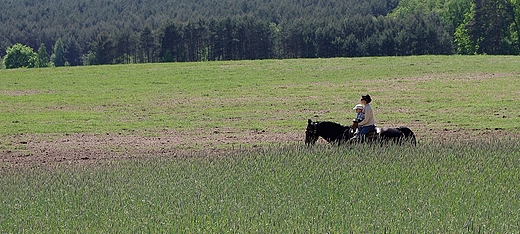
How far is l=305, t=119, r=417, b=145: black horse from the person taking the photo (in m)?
17.8

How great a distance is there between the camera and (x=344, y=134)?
1802cm

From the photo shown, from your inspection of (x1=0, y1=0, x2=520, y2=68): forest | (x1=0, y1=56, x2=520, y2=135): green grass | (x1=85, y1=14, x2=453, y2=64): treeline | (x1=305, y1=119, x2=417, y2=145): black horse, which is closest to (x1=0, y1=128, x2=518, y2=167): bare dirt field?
(x1=0, y1=56, x2=520, y2=135): green grass

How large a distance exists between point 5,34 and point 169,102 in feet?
568

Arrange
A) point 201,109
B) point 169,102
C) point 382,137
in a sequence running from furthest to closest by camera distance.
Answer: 1. point 169,102
2. point 201,109
3. point 382,137

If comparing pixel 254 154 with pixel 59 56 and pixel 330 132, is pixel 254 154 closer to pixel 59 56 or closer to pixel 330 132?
pixel 330 132

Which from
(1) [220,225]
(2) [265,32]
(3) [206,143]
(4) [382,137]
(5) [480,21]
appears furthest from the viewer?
(2) [265,32]

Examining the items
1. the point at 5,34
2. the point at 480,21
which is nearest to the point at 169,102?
the point at 480,21

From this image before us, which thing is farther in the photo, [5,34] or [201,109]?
[5,34]

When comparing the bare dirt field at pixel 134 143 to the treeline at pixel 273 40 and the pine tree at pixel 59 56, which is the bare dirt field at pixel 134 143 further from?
the pine tree at pixel 59 56

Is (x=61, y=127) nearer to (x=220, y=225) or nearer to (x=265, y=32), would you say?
(x=220, y=225)

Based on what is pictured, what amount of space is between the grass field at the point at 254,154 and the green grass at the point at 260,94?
110 mm

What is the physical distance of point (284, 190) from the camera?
513 inches

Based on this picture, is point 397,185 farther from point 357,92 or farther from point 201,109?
point 357,92

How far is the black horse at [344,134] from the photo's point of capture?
17.8m
